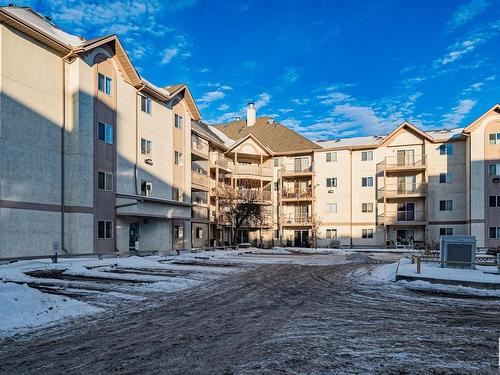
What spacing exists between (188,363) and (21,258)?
19968 mm

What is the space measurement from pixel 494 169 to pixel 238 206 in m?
27.2

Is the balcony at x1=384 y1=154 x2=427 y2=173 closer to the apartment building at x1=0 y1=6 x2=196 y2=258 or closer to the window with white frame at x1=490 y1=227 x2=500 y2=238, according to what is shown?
the window with white frame at x1=490 y1=227 x2=500 y2=238

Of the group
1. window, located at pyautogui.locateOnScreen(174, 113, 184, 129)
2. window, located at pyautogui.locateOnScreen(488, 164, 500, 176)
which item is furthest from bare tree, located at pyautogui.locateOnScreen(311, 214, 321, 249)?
window, located at pyautogui.locateOnScreen(174, 113, 184, 129)

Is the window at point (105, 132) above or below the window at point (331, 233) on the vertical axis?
above

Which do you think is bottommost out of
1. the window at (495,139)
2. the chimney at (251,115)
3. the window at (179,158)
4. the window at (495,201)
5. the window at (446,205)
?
the window at (446,205)

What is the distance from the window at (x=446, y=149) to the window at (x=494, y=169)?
4.35 meters

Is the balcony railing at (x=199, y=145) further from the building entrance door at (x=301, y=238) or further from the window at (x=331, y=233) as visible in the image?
the window at (x=331, y=233)

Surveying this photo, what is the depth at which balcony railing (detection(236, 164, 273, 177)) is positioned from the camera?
48875mm

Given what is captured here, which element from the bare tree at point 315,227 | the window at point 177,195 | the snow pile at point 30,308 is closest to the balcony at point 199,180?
the window at point 177,195

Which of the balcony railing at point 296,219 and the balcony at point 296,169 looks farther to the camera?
the balcony at point 296,169

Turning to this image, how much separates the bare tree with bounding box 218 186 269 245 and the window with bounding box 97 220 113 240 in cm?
1740

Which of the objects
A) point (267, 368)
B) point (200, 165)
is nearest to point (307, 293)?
point (267, 368)

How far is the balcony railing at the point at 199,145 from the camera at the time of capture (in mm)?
42094

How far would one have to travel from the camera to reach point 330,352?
686 centimetres
